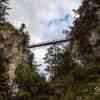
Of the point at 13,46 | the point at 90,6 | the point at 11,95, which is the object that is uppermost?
the point at 13,46

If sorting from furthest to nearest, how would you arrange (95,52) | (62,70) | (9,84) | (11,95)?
1. (9,84)
2. (11,95)
3. (62,70)
4. (95,52)

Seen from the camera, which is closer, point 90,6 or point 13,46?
point 90,6

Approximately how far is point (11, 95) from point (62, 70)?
4329 centimetres

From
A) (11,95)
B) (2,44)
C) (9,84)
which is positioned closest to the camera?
(11,95)

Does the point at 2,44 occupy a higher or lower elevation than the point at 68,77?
higher

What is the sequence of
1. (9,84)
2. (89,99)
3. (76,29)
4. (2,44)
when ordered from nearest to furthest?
(89,99)
(76,29)
(9,84)
(2,44)

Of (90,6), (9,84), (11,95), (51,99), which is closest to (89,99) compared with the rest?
(51,99)

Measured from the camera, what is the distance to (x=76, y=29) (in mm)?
7168

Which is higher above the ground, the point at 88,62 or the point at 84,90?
the point at 88,62

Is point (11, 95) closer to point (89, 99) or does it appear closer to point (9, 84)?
point (9, 84)

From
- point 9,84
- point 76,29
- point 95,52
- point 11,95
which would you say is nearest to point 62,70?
point 76,29

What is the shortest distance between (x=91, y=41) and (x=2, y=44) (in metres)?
55.2

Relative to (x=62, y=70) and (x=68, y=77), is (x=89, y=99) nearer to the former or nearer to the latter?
(x=68, y=77)

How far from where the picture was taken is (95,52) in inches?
252
